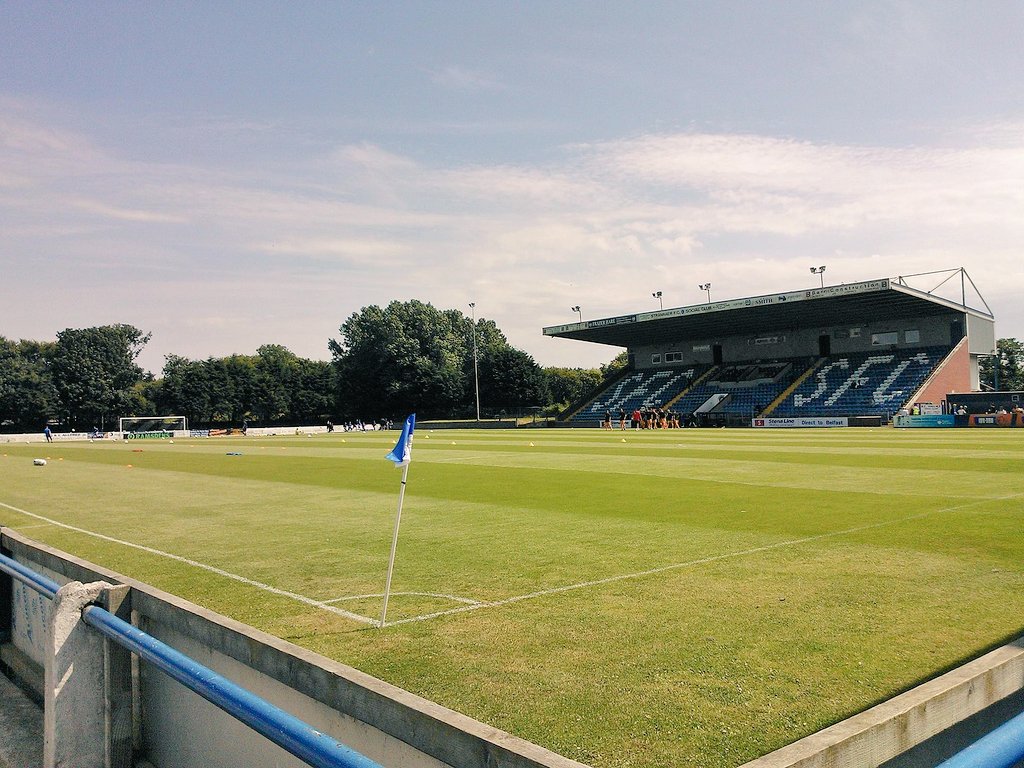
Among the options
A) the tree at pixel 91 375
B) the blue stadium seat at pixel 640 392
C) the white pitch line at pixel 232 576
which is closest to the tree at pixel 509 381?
the blue stadium seat at pixel 640 392

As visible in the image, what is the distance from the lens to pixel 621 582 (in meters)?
8.62

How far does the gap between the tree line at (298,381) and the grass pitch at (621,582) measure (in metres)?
77.2

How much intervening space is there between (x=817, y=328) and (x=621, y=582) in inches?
2596

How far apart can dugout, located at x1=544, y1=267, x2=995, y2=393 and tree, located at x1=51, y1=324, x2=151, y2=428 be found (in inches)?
2623

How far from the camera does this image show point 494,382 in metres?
98.7

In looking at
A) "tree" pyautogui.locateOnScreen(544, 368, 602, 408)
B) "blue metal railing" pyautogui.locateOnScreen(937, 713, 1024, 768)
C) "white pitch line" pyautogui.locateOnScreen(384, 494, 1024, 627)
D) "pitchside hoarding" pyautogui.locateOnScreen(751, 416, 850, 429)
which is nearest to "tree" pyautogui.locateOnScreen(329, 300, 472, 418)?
"tree" pyautogui.locateOnScreen(544, 368, 602, 408)

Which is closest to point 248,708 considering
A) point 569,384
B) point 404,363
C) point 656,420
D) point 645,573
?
point 645,573

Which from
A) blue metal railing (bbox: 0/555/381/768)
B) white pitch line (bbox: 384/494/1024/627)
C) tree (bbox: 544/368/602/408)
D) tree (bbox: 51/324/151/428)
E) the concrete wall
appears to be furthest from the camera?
tree (bbox: 544/368/602/408)

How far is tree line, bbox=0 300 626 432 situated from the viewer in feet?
330

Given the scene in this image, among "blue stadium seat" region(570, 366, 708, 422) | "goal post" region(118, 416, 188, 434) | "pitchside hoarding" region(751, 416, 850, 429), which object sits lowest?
"pitchside hoarding" region(751, 416, 850, 429)

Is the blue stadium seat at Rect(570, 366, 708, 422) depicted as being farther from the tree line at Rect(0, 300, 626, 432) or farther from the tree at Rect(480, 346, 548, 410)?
the tree at Rect(480, 346, 548, 410)

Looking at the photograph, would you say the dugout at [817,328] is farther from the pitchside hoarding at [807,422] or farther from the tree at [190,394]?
the tree at [190,394]

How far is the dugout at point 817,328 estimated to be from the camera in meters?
57.8

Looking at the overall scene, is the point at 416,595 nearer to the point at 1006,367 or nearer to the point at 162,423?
the point at 162,423
